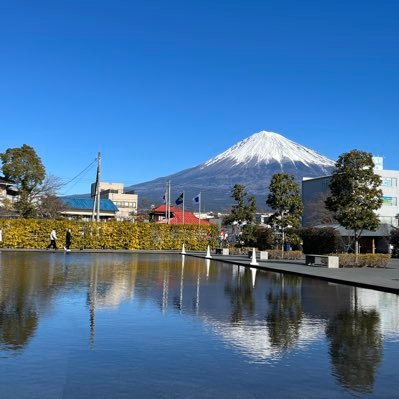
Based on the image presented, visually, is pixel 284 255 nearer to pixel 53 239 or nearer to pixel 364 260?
pixel 364 260

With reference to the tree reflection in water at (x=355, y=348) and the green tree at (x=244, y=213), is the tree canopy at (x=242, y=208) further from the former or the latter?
the tree reflection in water at (x=355, y=348)

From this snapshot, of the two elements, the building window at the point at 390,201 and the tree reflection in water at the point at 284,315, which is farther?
the building window at the point at 390,201

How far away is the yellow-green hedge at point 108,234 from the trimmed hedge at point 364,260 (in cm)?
2567

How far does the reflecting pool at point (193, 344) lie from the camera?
581cm

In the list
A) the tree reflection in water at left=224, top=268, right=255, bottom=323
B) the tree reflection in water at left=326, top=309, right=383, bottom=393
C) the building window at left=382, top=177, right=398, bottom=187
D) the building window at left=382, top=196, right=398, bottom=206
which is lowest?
the tree reflection in water at left=326, top=309, right=383, bottom=393

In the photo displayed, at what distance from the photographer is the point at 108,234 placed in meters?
50.2

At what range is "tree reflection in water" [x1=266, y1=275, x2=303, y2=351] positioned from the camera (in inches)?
336

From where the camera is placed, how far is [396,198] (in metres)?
104

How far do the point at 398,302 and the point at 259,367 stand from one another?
869 cm

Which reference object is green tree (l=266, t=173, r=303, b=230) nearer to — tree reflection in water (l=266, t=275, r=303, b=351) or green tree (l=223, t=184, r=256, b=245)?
green tree (l=223, t=184, r=256, b=245)

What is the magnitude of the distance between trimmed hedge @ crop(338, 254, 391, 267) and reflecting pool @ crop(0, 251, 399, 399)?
1395cm

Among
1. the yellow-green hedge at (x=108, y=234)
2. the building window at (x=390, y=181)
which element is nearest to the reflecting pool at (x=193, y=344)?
the yellow-green hedge at (x=108, y=234)

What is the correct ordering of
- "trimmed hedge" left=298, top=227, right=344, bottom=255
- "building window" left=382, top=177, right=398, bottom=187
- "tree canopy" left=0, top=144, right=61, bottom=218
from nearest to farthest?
1. "trimmed hedge" left=298, top=227, right=344, bottom=255
2. "tree canopy" left=0, top=144, right=61, bottom=218
3. "building window" left=382, top=177, right=398, bottom=187

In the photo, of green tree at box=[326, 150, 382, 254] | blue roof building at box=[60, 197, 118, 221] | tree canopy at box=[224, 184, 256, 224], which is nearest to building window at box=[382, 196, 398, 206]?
blue roof building at box=[60, 197, 118, 221]
